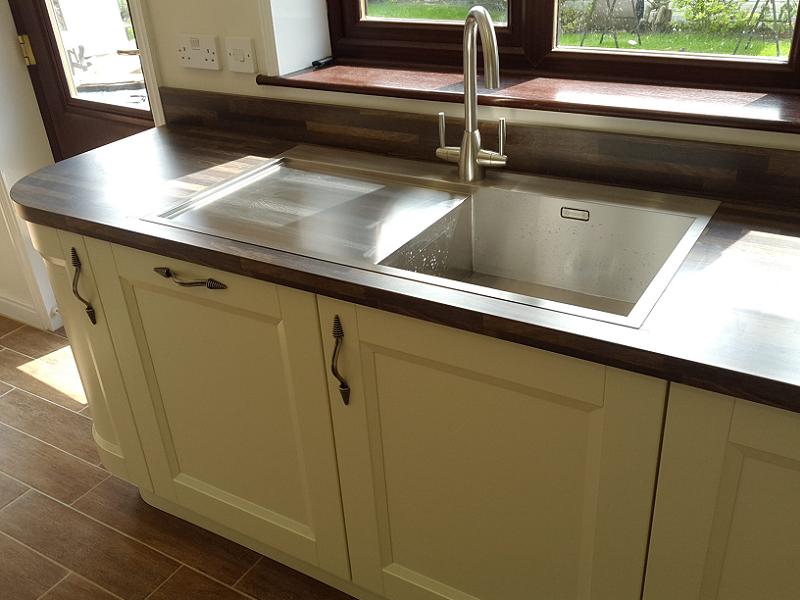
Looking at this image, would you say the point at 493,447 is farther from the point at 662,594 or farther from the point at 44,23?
the point at 44,23

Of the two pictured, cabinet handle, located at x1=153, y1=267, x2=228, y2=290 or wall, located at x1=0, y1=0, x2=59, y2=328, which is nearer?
cabinet handle, located at x1=153, y1=267, x2=228, y2=290

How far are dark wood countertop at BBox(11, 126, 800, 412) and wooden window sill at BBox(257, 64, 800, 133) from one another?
179 mm

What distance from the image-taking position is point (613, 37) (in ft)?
5.92

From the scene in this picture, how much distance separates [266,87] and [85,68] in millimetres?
947

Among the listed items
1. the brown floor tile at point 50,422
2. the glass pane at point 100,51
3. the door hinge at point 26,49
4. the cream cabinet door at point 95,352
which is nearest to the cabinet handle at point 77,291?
the cream cabinet door at point 95,352

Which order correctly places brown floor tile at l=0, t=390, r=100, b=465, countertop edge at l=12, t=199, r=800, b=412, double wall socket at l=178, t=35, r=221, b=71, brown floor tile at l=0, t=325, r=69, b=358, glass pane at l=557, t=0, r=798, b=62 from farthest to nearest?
brown floor tile at l=0, t=325, r=69, b=358 < brown floor tile at l=0, t=390, r=100, b=465 < double wall socket at l=178, t=35, r=221, b=71 < glass pane at l=557, t=0, r=798, b=62 < countertop edge at l=12, t=199, r=800, b=412

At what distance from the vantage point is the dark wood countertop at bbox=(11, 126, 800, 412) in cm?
108

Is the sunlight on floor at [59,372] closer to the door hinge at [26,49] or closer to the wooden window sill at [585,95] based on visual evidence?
the door hinge at [26,49]

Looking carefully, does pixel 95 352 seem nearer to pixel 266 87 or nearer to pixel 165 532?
pixel 165 532

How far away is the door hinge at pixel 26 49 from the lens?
271cm

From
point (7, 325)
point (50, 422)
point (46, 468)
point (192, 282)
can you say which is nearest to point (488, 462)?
point (192, 282)

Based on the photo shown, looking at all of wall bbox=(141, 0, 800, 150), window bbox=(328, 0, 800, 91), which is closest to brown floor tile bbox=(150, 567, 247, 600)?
wall bbox=(141, 0, 800, 150)

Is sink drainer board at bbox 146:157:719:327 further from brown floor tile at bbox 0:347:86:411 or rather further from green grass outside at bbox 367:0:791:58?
brown floor tile at bbox 0:347:86:411

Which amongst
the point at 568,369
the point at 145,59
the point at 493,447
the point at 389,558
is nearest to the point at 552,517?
the point at 493,447
